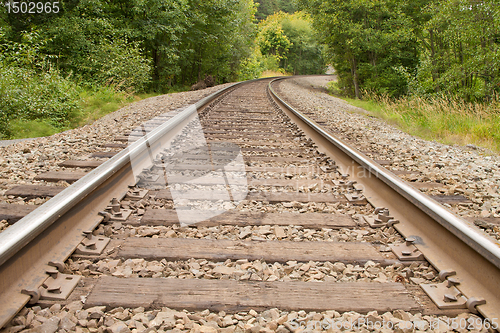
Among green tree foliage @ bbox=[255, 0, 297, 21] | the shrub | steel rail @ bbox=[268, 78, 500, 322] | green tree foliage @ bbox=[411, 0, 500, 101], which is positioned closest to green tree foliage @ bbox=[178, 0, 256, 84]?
the shrub

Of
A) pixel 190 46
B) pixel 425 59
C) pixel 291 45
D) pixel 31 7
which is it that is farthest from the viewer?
pixel 291 45

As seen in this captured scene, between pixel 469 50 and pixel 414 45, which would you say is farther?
pixel 414 45

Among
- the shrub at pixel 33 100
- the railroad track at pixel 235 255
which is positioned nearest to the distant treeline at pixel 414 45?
the railroad track at pixel 235 255

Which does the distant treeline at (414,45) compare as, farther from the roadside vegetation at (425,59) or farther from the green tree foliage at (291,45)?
the green tree foliage at (291,45)

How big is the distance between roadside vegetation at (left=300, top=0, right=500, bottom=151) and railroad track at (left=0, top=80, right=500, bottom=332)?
13.5 feet

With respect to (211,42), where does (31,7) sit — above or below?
below

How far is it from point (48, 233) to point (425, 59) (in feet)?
46.3

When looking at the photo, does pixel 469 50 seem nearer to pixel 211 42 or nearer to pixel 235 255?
pixel 235 255

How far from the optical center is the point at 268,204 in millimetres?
2445

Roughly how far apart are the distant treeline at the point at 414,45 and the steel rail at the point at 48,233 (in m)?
9.37

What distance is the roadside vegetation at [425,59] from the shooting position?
7020mm

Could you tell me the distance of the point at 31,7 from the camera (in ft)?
38.9

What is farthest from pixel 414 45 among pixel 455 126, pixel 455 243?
pixel 455 243

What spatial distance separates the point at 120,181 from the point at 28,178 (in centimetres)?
85
